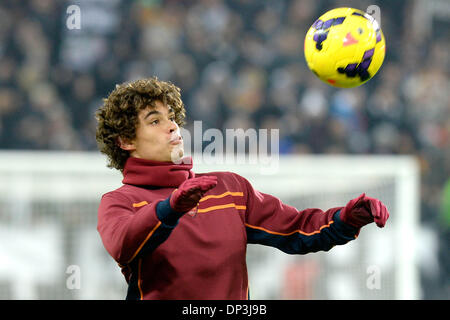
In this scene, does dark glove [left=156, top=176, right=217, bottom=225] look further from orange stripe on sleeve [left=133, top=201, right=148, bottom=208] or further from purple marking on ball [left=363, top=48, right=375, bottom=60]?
purple marking on ball [left=363, top=48, right=375, bottom=60]

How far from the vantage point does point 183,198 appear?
7.68ft

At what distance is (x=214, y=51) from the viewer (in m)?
8.73

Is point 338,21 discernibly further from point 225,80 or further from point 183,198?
point 225,80

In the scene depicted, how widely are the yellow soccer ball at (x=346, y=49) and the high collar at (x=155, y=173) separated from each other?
94cm

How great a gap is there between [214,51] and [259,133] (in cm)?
140

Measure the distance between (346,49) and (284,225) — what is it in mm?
924

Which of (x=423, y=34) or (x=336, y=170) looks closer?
(x=336, y=170)

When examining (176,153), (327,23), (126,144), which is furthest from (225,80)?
(176,153)

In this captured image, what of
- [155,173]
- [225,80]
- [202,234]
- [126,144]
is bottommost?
[202,234]

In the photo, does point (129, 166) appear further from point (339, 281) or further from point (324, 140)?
point (324, 140)

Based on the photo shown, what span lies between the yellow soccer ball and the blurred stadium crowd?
421cm

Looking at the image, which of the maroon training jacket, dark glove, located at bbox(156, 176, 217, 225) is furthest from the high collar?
dark glove, located at bbox(156, 176, 217, 225)

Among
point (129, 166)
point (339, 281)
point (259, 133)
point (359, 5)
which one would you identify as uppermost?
point (359, 5)
